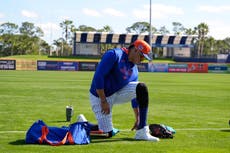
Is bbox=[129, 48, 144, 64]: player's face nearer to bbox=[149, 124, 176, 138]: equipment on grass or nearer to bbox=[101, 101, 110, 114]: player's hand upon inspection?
bbox=[101, 101, 110, 114]: player's hand

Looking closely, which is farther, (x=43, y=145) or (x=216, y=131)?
(x=216, y=131)

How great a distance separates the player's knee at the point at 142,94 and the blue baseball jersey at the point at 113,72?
29 centimetres

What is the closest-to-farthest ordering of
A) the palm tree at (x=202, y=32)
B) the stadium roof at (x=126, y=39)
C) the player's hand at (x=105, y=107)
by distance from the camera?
the player's hand at (x=105, y=107)
the stadium roof at (x=126, y=39)
the palm tree at (x=202, y=32)

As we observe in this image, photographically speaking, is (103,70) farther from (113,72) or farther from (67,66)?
(67,66)

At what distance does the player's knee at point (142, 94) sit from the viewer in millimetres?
7691

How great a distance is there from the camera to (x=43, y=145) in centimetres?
719

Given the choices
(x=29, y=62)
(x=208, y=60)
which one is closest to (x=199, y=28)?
(x=208, y=60)

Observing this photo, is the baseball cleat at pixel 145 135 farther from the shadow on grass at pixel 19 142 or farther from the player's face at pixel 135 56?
the shadow on grass at pixel 19 142

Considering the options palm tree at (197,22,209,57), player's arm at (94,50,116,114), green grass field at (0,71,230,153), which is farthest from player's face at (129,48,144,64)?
palm tree at (197,22,209,57)

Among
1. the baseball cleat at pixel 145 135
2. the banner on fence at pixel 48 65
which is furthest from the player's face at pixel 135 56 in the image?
the banner on fence at pixel 48 65

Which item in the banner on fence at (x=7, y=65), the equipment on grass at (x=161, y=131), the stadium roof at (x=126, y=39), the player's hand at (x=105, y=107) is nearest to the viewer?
the player's hand at (x=105, y=107)

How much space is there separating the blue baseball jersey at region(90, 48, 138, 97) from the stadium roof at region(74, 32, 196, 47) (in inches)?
3513

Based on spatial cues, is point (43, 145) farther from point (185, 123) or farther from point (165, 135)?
point (185, 123)

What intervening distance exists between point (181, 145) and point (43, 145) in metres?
2.15
